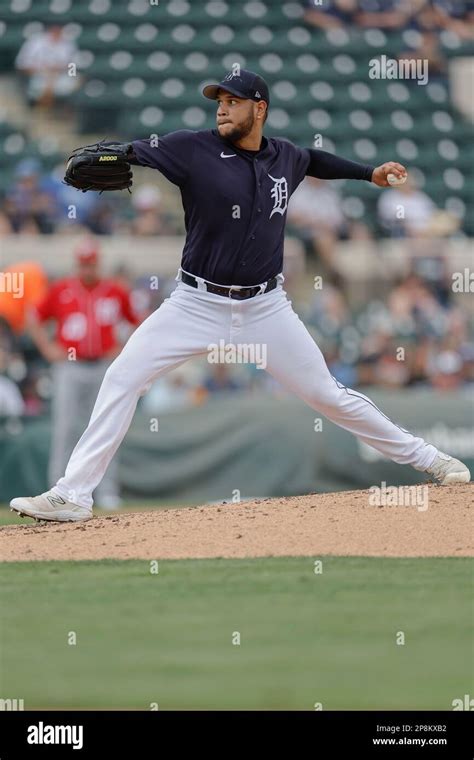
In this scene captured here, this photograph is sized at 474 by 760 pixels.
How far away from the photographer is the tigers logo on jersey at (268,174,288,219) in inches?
246

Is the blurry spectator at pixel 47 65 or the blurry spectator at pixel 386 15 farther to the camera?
the blurry spectator at pixel 386 15

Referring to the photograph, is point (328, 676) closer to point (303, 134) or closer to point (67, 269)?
point (67, 269)

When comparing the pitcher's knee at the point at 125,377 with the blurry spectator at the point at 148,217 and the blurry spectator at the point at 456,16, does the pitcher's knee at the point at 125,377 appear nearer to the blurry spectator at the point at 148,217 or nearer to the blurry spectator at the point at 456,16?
the blurry spectator at the point at 148,217

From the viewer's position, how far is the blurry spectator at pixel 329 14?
17.0 meters

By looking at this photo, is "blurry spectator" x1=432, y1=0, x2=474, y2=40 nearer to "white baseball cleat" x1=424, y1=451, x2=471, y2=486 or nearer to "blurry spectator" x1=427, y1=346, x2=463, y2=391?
"blurry spectator" x1=427, y1=346, x2=463, y2=391

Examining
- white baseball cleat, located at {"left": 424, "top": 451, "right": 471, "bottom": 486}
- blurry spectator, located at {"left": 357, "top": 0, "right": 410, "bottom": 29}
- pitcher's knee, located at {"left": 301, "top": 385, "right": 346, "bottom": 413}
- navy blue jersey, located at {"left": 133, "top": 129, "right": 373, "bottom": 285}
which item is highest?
blurry spectator, located at {"left": 357, "top": 0, "right": 410, "bottom": 29}

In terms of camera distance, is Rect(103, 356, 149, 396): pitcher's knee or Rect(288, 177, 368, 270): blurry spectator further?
Rect(288, 177, 368, 270): blurry spectator

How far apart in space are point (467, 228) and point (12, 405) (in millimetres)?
6647

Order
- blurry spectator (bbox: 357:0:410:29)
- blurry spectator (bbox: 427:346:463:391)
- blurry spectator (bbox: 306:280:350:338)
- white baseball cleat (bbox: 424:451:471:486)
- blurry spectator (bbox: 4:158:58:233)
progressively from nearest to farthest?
white baseball cleat (bbox: 424:451:471:486) → blurry spectator (bbox: 427:346:463:391) → blurry spectator (bbox: 306:280:350:338) → blurry spectator (bbox: 4:158:58:233) → blurry spectator (bbox: 357:0:410:29)

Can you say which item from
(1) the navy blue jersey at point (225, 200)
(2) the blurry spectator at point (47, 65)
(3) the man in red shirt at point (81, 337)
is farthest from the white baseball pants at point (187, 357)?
(2) the blurry spectator at point (47, 65)

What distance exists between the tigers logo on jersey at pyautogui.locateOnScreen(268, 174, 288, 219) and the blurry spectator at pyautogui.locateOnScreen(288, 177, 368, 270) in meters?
8.21

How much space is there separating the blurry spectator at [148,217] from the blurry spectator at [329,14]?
4.11 meters

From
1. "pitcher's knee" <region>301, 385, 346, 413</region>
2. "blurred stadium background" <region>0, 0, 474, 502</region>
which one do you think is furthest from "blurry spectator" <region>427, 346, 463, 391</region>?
"pitcher's knee" <region>301, 385, 346, 413</region>

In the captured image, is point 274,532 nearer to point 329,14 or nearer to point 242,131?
point 242,131
